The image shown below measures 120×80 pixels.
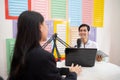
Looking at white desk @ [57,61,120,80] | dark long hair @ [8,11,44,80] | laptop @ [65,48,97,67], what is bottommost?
white desk @ [57,61,120,80]

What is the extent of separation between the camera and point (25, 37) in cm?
86

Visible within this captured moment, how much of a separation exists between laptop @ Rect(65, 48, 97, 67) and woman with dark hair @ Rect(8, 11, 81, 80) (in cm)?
57

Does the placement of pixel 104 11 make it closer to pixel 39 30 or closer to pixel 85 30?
pixel 85 30

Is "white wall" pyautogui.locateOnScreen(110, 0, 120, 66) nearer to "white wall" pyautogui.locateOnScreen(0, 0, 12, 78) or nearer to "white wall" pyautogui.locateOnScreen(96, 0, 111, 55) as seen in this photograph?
"white wall" pyautogui.locateOnScreen(96, 0, 111, 55)

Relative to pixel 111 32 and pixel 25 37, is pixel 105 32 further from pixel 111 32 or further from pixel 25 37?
pixel 25 37

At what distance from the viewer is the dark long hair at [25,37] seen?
855 millimetres

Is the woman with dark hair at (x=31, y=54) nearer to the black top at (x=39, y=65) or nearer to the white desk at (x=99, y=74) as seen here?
the black top at (x=39, y=65)

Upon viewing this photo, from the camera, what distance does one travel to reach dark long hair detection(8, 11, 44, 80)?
2.81 feet

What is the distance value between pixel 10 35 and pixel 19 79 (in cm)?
146

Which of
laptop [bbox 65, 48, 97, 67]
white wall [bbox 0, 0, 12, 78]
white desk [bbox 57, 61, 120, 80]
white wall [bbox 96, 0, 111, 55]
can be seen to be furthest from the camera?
white wall [bbox 96, 0, 111, 55]

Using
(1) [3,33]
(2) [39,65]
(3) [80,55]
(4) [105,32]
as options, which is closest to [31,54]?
(2) [39,65]

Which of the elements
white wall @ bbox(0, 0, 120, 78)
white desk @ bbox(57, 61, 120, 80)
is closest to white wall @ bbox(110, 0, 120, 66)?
white wall @ bbox(0, 0, 120, 78)

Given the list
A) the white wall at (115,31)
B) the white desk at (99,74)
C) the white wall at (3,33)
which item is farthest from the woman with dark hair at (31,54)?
the white wall at (115,31)

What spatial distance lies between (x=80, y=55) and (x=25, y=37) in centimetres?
71
